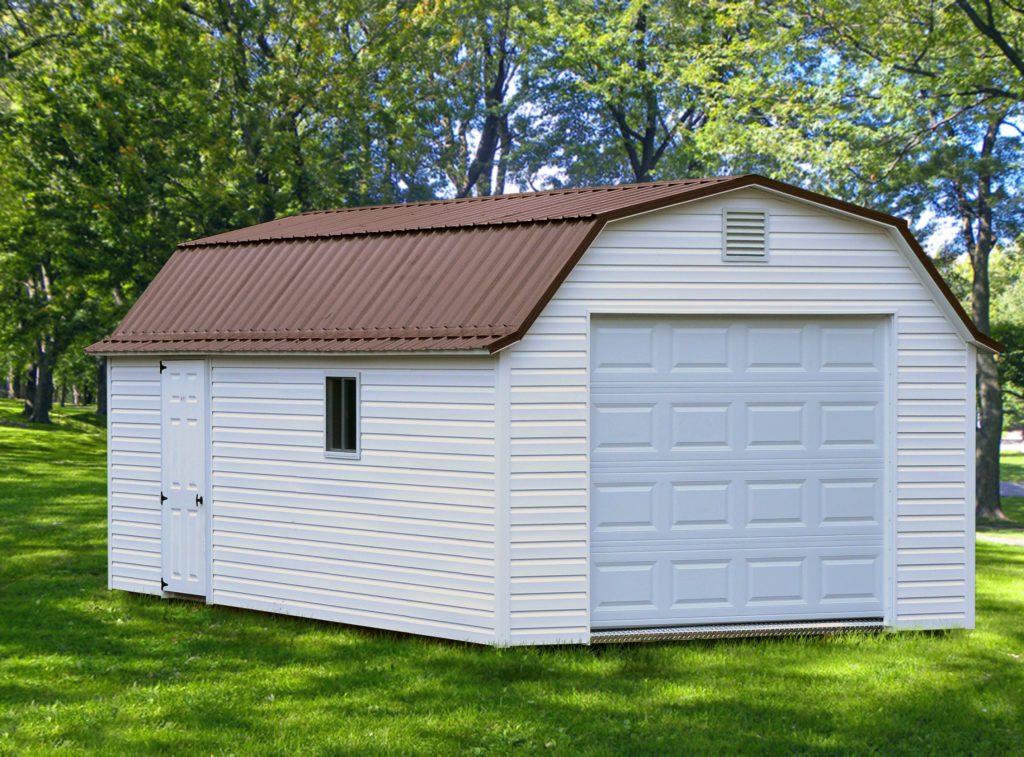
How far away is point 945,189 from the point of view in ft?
92.0

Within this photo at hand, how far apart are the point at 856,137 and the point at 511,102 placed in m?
17.2

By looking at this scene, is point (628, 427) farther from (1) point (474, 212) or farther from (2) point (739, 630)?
(1) point (474, 212)

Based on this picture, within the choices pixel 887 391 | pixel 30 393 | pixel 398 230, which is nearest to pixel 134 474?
pixel 398 230

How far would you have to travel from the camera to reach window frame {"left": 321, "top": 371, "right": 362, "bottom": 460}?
1059cm

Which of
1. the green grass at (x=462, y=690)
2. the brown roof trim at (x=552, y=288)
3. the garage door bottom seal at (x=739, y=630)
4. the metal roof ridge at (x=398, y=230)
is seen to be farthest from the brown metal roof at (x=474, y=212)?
the green grass at (x=462, y=690)

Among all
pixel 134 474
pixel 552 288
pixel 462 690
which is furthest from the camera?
pixel 134 474

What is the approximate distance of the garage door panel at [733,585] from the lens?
397 inches

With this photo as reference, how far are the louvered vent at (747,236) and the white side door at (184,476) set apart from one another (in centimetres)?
524

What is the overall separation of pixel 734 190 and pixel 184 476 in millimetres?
6001

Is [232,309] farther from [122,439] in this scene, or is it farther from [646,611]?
[646,611]

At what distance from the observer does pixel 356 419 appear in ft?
34.9

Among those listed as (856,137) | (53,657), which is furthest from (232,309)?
(856,137)

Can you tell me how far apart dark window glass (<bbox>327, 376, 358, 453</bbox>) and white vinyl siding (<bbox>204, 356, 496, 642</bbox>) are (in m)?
0.10

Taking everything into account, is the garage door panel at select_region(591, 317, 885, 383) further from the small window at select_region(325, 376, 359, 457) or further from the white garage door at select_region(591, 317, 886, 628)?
the small window at select_region(325, 376, 359, 457)
